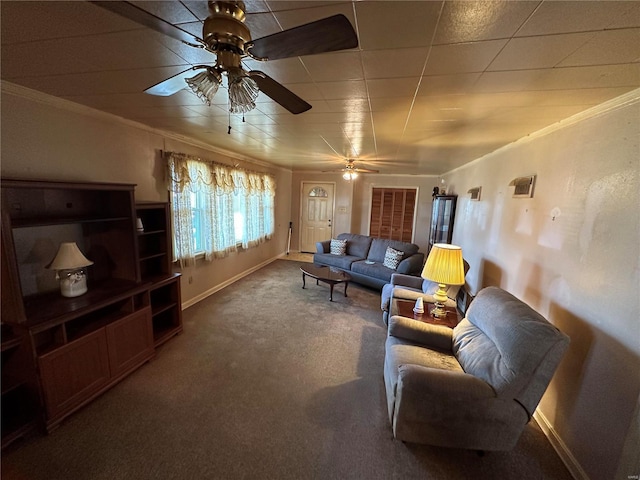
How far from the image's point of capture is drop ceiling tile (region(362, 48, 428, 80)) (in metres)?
1.24

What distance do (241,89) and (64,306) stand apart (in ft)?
6.65

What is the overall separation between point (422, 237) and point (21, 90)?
6.87 m

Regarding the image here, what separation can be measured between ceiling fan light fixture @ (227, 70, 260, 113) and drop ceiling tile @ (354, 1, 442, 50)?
49 cm

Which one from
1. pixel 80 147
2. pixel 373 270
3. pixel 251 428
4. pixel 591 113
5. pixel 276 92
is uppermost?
pixel 591 113

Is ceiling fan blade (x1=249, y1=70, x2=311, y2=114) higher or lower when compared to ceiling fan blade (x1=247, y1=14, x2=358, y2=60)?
lower

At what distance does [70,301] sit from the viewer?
6.40 feet

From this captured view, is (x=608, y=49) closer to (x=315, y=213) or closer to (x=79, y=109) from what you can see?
(x=79, y=109)

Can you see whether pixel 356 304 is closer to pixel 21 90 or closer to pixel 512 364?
pixel 512 364

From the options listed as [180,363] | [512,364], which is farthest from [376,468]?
[180,363]

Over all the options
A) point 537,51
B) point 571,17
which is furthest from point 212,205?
point 571,17

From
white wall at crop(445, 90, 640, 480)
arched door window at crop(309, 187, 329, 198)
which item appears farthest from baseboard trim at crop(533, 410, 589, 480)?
arched door window at crop(309, 187, 329, 198)

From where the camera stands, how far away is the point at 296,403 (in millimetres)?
2020

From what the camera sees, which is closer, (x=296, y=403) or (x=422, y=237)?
(x=296, y=403)

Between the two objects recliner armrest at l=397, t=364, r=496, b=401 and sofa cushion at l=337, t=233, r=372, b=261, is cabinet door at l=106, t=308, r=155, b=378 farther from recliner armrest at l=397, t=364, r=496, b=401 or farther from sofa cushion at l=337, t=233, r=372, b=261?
sofa cushion at l=337, t=233, r=372, b=261
